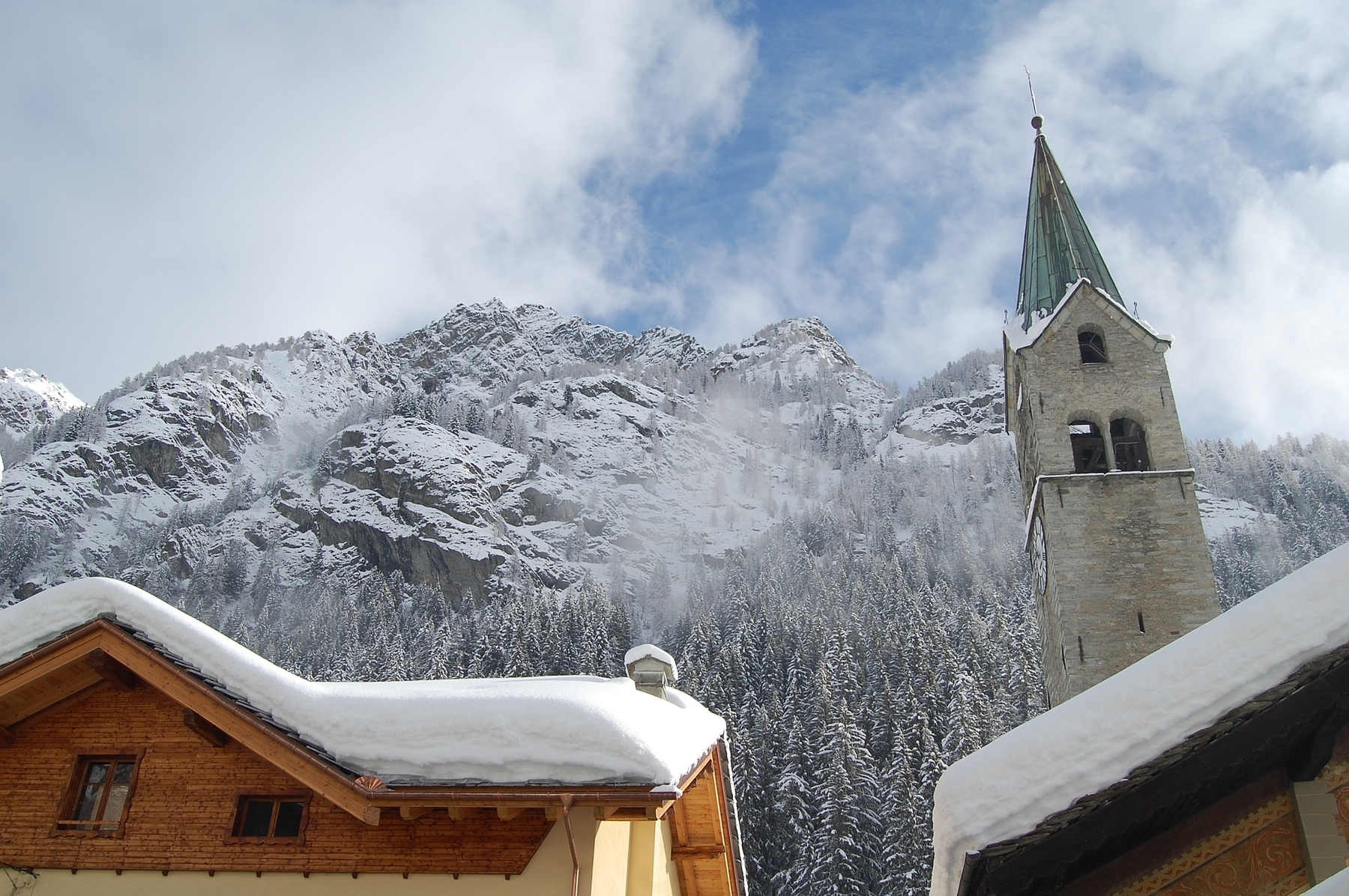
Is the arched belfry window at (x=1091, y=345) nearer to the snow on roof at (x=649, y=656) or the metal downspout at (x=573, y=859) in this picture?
the snow on roof at (x=649, y=656)

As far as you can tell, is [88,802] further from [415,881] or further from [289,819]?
[415,881]

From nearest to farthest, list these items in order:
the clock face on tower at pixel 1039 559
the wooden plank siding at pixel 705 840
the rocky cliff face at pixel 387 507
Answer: the wooden plank siding at pixel 705 840 < the clock face on tower at pixel 1039 559 < the rocky cliff face at pixel 387 507

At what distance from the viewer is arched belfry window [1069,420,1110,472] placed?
2072cm

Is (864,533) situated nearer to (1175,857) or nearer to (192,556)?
(192,556)

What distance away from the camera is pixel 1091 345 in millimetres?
22219

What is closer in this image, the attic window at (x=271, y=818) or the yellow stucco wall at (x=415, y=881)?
the yellow stucco wall at (x=415, y=881)

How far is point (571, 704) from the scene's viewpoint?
6738 mm

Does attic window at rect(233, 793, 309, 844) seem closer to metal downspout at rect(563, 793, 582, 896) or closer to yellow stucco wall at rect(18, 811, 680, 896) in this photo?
yellow stucco wall at rect(18, 811, 680, 896)

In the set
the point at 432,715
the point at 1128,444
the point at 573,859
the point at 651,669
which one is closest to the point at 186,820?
the point at 432,715

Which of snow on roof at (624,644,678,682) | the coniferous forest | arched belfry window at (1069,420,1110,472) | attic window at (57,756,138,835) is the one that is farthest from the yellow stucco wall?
arched belfry window at (1069,420,1110,472)

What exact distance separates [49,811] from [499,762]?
4.05m

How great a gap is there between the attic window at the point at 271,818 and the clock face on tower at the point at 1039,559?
52.1 feet

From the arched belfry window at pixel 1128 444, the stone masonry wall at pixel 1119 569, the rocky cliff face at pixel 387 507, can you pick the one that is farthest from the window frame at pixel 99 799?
the rocky cliff face at pixel 387 507

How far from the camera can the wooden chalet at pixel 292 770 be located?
671 cm
